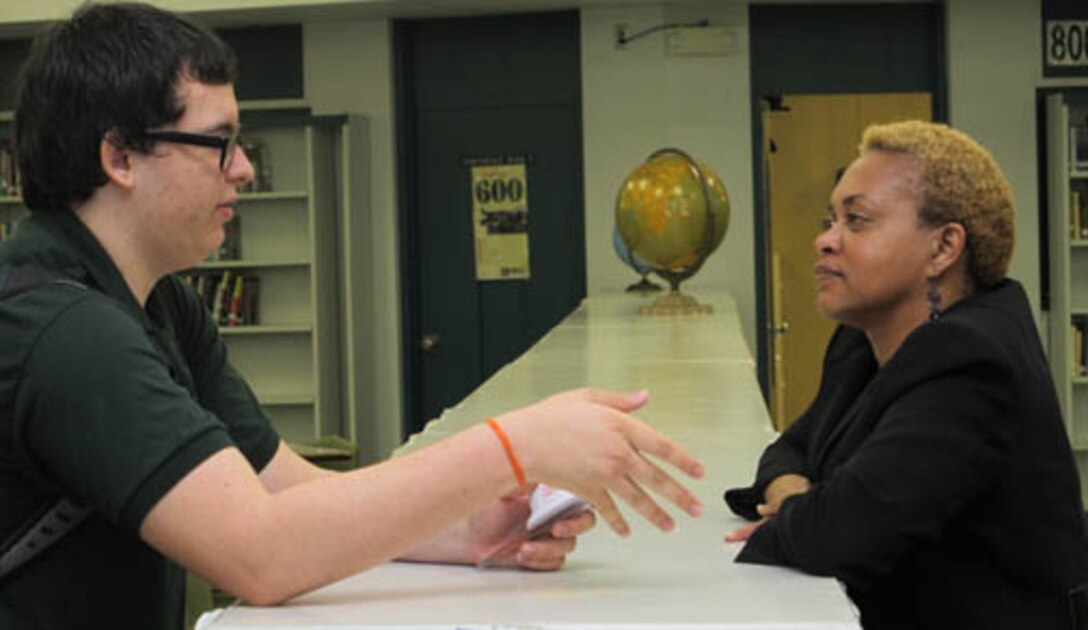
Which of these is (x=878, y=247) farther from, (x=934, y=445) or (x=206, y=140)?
(x=206, y=140)

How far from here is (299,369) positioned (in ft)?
26.8

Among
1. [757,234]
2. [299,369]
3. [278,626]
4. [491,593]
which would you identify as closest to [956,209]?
[491,593]

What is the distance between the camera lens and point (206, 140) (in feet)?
4.81

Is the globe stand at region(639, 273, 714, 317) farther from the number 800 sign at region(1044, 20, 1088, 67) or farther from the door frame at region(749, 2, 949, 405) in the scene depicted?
the number 800 sign at region(1044, 20, 1088, 67)

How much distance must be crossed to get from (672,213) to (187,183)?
326cm

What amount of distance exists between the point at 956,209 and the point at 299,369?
6.55 meters

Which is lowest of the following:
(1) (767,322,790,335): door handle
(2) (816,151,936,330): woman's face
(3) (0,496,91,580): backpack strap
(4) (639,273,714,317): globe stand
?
(1) (767,322,790,335): door handle

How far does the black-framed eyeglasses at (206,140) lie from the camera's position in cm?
144

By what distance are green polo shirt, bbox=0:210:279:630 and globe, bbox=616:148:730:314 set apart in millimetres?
3217

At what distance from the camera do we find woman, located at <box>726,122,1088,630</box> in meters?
1.44

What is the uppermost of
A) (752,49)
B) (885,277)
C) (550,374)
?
(752,49)

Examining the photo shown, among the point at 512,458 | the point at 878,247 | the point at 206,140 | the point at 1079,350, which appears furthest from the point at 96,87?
the point at 1079,350

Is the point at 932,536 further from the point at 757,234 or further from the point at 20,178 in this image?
the point at 757,234

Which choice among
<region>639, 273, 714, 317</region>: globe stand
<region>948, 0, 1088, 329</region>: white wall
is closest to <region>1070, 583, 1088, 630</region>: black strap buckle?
<region>639, 273, 714, 317</region>: globe stand
